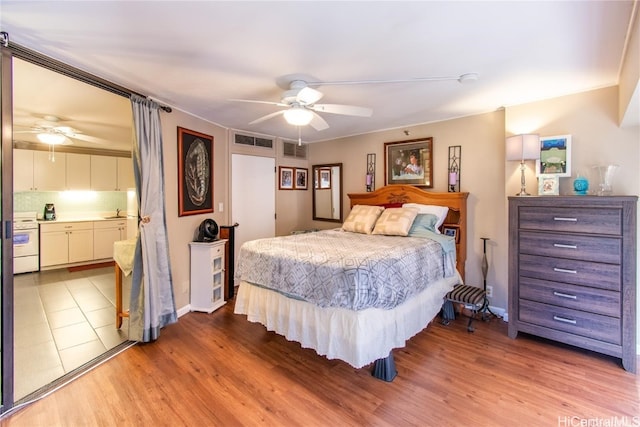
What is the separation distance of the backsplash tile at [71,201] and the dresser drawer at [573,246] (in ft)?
24.7

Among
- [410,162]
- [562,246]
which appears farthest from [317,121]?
[562,246]

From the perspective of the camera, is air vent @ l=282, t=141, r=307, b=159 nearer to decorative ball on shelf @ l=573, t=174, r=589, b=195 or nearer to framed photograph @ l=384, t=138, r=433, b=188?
framed photograph @ l=384, t=138, r=433, b=188

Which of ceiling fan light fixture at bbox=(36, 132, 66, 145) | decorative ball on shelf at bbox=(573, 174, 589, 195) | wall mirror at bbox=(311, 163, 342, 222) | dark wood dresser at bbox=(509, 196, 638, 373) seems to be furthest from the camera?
wall mirror at bbox=(311, 163, 342, 222)

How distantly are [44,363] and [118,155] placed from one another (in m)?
5.12

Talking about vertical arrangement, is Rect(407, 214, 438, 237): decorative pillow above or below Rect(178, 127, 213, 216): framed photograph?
below

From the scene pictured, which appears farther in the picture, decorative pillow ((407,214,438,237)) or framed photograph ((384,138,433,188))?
framed photograph ((384,138,433,188))

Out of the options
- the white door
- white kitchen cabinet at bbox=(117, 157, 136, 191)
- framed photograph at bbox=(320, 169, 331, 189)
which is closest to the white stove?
white kitchen cabinet at bbox=(117, 157, 136, 191)

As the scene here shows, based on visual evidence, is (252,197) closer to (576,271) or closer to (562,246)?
(562,246)

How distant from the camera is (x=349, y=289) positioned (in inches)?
82.6

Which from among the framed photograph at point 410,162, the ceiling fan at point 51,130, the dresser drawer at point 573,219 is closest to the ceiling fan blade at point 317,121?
the framed photograph at point 410,162

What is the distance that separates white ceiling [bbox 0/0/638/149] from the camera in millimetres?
1596

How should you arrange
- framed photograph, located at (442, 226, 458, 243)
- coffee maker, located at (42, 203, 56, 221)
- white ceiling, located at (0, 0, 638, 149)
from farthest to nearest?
coffee maker, located at (42, 203, 56, 221) → framed photograph, located at (442, 226, 458, 243) → white ceiling, located at (0, 0, 638, 149)

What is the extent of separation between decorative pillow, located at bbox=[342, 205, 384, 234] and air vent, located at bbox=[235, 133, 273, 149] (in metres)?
1.94

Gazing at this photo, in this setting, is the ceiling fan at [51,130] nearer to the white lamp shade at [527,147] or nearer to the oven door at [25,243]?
the oven door at [25,243]
